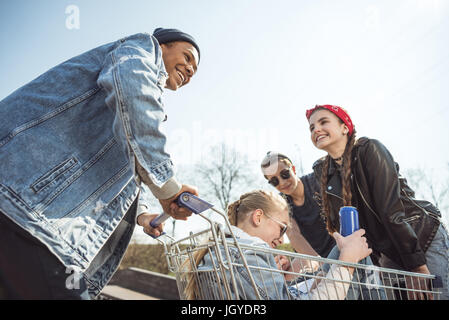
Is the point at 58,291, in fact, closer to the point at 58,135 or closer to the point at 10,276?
the point at 10,276

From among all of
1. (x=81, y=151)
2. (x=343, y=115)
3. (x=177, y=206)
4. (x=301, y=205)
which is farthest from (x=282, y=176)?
(x=81, y=151)

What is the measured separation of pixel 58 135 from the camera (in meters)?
1.56

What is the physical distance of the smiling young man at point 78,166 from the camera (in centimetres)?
132

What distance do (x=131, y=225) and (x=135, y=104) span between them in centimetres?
79

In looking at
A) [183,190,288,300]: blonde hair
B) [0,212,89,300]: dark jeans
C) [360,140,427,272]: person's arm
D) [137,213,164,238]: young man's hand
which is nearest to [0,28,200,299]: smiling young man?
[0,212,89,300]: dark jeans

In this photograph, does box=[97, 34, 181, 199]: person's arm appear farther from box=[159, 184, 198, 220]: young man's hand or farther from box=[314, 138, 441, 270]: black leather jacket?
box=[314, 138, 441, 270]: black leather jacket

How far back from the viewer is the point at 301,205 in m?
3.98

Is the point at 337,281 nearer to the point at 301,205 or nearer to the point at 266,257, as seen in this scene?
the point at 266,257

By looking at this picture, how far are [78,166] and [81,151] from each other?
9cm

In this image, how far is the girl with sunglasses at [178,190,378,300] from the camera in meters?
1.75

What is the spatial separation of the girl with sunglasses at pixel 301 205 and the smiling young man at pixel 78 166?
99.8 inches

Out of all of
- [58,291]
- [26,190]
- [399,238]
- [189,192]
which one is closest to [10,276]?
[58,291]

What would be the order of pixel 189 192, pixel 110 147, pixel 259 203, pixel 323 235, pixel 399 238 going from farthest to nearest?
pixel 323 235, pixel 259 203, pixel 399 238, pixel 110 147, pixel 189 192

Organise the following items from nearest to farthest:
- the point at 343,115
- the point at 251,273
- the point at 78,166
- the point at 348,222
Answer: the point at 78,166, the point at 251,273, the point at 348,222, the point at 343,115
